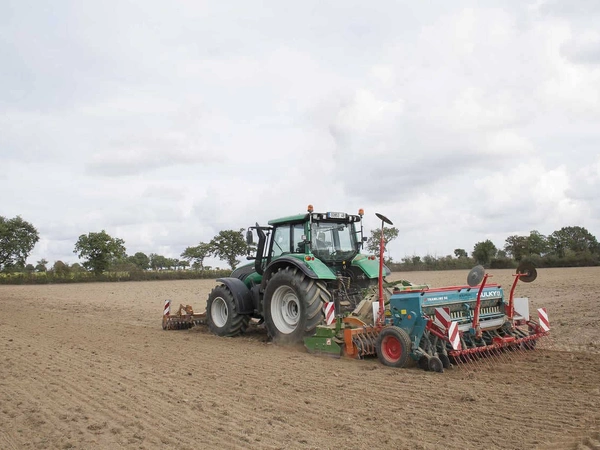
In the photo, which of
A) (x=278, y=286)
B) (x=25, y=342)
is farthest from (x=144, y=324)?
(x=278, y=286)

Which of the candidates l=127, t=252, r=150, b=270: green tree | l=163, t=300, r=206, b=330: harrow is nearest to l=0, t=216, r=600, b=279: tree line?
l=163, t=300, r=206, b=330: harrow

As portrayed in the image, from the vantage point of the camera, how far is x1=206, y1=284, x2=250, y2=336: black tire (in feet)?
32.1

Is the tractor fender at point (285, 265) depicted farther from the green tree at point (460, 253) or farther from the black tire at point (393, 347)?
the green tree at point (460, 253)

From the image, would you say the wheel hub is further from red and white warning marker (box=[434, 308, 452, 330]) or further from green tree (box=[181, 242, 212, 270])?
green tree (box=[181, 242, 212, 270])

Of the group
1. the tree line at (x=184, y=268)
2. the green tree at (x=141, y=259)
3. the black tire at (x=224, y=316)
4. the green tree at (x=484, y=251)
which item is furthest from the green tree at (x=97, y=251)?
the green tree at (x=141, y=259)

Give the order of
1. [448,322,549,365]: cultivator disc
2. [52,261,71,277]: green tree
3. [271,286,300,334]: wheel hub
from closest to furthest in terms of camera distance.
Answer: [448,322,549,365]: cultivator disc → [271,286,300,334]: wheel hub → [52,261,71,277]: green tree

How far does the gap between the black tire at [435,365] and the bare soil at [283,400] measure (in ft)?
0.51

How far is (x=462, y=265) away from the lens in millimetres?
50594

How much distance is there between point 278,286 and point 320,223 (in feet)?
4.36

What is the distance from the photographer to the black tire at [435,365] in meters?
6.32

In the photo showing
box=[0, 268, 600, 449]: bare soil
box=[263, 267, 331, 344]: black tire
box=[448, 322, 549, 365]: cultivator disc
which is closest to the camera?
box=[0, 268, 600, 449]: bare soil

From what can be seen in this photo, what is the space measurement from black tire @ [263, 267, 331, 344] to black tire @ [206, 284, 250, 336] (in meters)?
1.02

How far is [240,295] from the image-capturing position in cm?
985

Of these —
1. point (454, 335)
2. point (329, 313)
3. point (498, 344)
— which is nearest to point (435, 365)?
point (454, 335)
